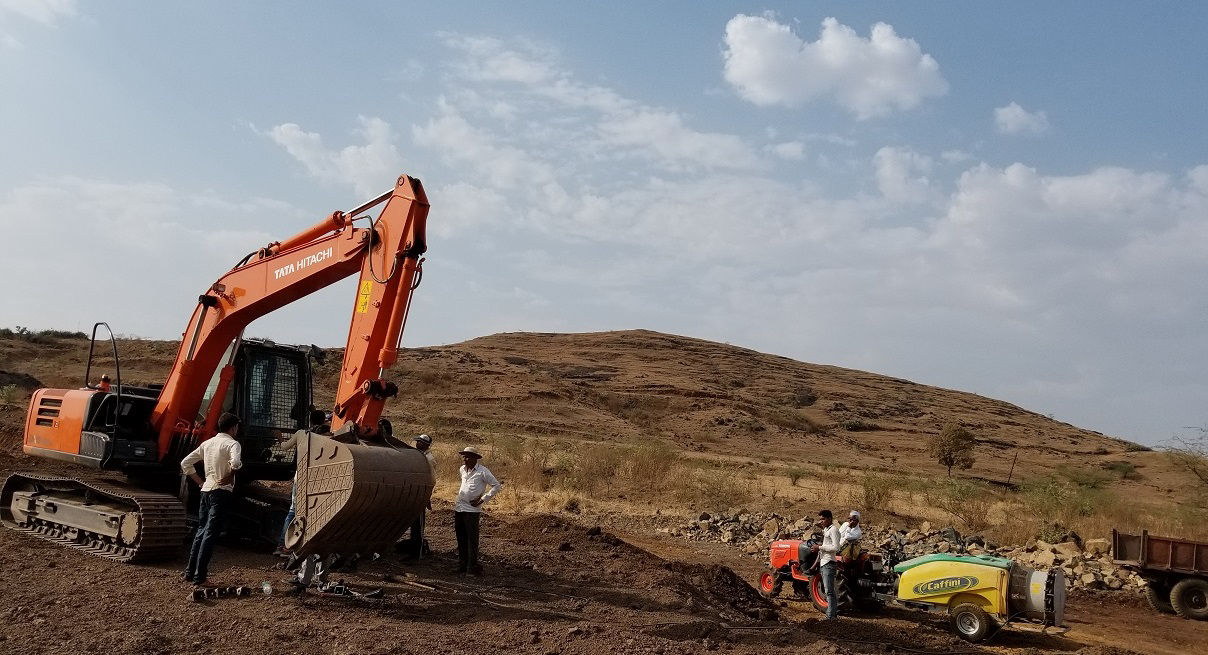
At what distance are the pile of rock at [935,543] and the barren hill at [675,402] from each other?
1476cm

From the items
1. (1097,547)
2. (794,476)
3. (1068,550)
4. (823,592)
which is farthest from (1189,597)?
(794,476)

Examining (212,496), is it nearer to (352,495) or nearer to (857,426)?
(352,495)

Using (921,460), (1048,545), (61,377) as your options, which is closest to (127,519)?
(1048,545)

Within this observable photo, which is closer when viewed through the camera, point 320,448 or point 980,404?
point 320,448

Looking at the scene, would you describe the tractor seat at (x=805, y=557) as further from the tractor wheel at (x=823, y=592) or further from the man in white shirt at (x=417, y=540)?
the man in white shirt at (x=417, y=540)

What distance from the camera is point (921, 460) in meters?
45.7

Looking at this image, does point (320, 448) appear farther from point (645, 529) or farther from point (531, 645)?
point (645, 529)

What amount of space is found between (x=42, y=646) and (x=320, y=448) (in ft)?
7.98

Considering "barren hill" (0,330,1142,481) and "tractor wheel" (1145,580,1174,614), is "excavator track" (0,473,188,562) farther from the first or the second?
"barren hill" (0,330,1142,481)

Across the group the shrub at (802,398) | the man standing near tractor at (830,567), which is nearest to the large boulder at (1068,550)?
the man standing near tractor at (830,567)

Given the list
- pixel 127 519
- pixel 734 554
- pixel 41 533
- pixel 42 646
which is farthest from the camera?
pixel 734 554

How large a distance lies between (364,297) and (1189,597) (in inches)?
529

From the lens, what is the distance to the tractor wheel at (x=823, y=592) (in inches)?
469

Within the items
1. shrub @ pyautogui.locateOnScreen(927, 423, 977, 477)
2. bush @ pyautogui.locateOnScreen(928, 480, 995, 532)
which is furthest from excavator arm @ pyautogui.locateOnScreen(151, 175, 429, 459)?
shrub @ pyautogui.locateOnScreen(927, 423, 977, 477)
